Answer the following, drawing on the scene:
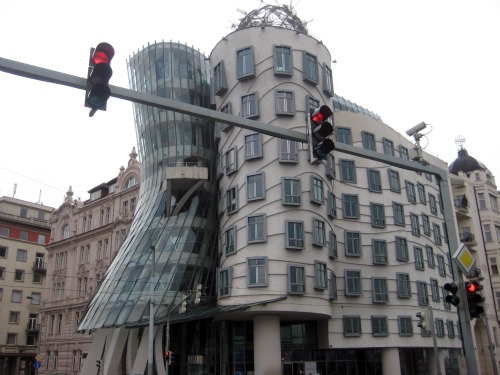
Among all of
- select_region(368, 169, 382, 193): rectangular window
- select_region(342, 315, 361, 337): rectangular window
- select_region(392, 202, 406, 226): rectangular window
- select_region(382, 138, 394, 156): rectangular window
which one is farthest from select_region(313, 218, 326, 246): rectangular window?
select_region(382, 138, 394, 156): rectangular window

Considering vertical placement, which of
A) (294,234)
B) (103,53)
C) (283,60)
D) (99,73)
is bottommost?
(99,73)

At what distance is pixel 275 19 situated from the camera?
132 feet

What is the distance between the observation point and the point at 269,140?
118 ft

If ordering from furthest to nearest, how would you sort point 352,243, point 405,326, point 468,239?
point 468,239 → point 352,243 → point 405,326

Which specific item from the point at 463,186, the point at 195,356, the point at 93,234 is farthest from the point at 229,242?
the point at 463,186

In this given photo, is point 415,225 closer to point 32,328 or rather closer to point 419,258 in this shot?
point 419,258

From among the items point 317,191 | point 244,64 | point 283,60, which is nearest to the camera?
point 317,191

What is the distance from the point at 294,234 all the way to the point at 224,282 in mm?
5923

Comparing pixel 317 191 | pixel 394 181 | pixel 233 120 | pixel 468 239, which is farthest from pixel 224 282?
pixel 468 239

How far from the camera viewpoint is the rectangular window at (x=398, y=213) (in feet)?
143

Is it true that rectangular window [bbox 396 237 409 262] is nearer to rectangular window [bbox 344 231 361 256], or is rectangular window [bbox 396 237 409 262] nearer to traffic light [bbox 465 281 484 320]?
rectangular window [bbox 344 231 361 256]

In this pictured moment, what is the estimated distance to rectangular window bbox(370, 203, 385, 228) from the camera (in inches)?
1658

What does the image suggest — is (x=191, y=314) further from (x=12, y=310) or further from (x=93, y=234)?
(x=12, y=310)

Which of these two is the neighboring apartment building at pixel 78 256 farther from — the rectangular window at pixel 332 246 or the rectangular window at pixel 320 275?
the rectangular window at pixel 320 275
